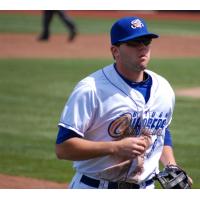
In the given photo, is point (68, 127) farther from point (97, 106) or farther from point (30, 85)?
point (30, 85)

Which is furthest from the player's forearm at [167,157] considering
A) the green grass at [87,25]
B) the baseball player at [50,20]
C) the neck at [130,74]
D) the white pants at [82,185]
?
the green grass at [87,25]

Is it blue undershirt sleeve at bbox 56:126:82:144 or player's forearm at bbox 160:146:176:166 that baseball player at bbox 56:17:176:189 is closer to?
blue undershirt sleeve at bbox 56:126:82:144

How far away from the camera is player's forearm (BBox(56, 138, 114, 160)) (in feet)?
15.3

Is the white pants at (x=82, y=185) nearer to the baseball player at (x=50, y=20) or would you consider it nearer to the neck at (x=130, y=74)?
the neck at (x=130, y=74)

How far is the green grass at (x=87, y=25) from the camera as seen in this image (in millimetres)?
29797

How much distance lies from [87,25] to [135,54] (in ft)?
94.7

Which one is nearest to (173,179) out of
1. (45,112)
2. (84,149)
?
(84,149)

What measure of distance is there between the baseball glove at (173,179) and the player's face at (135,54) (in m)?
0.72

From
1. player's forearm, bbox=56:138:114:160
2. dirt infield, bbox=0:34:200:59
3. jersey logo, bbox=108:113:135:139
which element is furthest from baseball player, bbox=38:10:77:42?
player's forearm, bbox=56:138:114:160

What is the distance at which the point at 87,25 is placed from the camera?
3341 centimetres

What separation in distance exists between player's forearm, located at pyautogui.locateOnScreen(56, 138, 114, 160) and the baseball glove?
457mm

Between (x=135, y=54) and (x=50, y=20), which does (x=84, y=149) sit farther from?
(x=50, y=20)

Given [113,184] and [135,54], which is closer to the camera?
[135,54]

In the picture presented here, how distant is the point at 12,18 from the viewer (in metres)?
35.1
